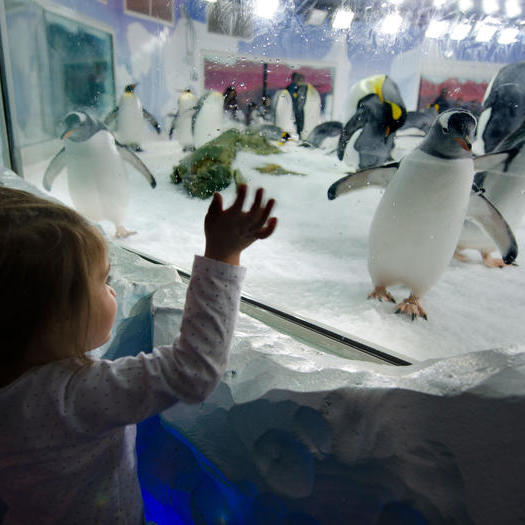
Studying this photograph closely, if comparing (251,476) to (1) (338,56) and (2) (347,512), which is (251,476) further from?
(1) (338,56)

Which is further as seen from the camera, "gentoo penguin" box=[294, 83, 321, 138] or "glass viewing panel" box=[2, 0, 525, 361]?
"gentoo penguin" box=[294, 83, 321, 138]

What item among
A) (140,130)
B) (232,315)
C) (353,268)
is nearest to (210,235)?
(232,315)

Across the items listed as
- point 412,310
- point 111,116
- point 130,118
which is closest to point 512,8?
point 412,310

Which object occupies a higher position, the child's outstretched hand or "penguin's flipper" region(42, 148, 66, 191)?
the child's outstretched hand

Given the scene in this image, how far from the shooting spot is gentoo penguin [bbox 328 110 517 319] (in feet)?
4.08

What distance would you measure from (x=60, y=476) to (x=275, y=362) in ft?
1.15

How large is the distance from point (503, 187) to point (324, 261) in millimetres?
667

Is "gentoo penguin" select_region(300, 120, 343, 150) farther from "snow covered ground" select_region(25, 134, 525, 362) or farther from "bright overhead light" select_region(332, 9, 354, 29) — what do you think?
"bright overhead light" select_region(332, 9, 354, 29)

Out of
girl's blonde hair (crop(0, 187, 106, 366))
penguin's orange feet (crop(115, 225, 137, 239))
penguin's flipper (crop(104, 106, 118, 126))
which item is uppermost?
penguin's flipper (crop(104, 106, 118, 126))

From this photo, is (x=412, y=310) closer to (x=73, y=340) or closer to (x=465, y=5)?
(x=465, y=5)

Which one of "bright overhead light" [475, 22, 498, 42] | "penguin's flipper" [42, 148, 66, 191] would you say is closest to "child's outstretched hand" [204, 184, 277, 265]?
"bright overhead light" [475, 22, 498, 42]

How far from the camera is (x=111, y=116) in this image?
2.03m

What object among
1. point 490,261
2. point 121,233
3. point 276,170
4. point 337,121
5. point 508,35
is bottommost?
point 121,233

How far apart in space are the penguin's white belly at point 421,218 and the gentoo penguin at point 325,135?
24 centimetres
